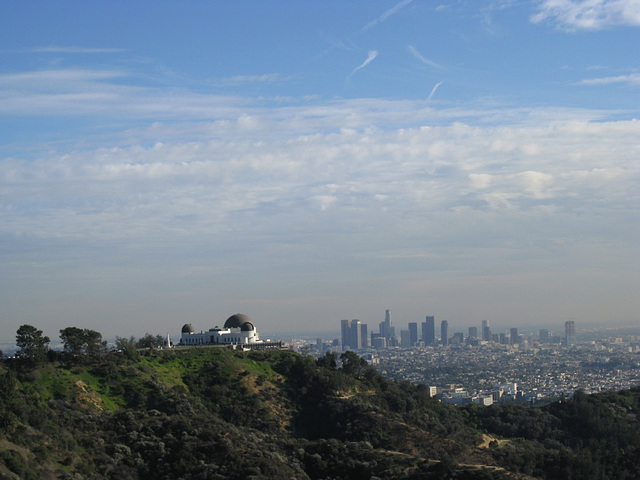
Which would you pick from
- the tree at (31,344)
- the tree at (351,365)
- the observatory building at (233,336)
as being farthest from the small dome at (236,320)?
the tree at (31,344)

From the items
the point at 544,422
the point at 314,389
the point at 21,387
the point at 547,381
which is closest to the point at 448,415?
the point at 544,422

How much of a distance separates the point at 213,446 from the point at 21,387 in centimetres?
1510

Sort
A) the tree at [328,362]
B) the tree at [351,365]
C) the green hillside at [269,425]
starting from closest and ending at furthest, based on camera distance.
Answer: the green hillside at [269,425] → the tree at [328,362] → the tree at [351,365]

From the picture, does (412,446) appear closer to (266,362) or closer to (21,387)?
(266,362)

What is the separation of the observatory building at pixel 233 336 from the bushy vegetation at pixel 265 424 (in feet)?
22.9

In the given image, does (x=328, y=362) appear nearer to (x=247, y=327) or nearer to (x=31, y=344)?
(x=247, y=327)

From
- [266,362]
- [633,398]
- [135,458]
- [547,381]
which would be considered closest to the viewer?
[135,458]

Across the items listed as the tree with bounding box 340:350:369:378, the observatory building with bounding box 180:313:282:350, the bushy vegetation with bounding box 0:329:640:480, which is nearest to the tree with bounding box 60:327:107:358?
the bushy vegetation with bounding box 0:329:640:480

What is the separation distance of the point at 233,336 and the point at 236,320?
283cm

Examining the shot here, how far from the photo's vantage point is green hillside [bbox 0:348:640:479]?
136 ft

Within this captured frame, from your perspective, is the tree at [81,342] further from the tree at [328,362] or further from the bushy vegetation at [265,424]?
the tree at [328,362]

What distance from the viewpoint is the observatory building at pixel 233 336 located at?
7844 centimetres

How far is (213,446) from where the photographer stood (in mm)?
44094

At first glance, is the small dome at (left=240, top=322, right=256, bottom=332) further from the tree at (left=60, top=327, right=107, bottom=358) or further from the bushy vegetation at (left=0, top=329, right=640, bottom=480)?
the tree at (left=60, top=327, right=107, bottom=358)
